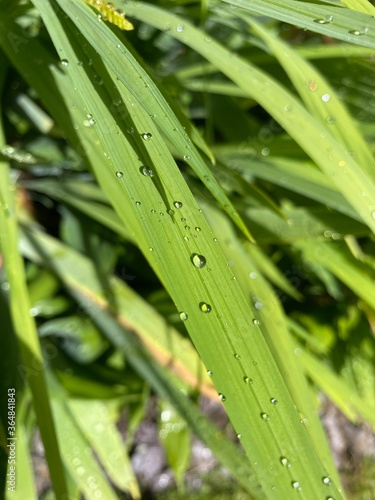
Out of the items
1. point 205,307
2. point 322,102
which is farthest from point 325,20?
point 205,307

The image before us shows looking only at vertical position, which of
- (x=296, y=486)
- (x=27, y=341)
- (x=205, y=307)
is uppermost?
(x=27, y=341)

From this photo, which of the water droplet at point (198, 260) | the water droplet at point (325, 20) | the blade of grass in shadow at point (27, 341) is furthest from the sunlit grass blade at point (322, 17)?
the blade of grass in shadow at point (27, 341)

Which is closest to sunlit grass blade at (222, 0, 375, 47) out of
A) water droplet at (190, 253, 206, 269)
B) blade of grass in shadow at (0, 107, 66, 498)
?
water droplet at (190, 253, 206, 269)

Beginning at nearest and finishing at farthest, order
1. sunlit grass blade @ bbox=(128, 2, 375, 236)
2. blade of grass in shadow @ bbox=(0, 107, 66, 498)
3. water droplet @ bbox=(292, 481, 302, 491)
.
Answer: water droplet @ bbox=(292, 481, 302, 491) → sunlit grass blade @ bbox=(128, 2, 375, 236) → blade of grass in shadow @ bbox=(0, 107, 66, 498)

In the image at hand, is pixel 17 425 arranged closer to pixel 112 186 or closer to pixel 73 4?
pixel 112 186

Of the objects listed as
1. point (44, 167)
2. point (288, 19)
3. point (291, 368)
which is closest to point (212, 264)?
point (288, 19)

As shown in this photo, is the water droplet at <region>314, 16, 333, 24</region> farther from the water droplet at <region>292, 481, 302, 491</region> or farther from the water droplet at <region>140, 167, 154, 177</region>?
the water droplet at <region>292, 481, 302, 491</region>

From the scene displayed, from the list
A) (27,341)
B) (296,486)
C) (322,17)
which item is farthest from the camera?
(27,341)

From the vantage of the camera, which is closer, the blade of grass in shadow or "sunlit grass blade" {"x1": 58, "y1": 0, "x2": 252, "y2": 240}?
"sunlit grass blade" {"x1": 58, "y1": 0, "x2": 252, "y2": 240}

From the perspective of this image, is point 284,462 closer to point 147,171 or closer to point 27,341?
point 147,171
